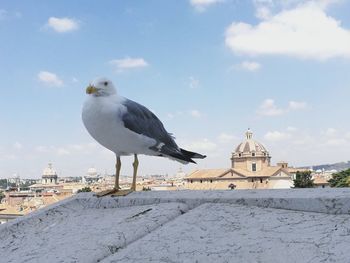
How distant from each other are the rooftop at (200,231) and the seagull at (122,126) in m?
0.40

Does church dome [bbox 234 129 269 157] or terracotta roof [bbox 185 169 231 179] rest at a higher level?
church dome [bbox 234 129 269 157]

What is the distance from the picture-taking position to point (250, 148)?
54.6m

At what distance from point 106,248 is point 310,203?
0.92m

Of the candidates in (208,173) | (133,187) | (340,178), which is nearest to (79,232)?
(133,187)

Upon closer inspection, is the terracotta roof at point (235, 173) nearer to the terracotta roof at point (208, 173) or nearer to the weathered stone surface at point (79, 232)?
the terracotta roof at point (208, 173)

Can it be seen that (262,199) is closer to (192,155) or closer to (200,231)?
(200,231)

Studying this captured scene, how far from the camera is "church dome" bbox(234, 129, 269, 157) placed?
5441cm

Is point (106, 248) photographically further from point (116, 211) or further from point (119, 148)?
point (119, 148)

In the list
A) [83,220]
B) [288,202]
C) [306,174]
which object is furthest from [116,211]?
[306,174]

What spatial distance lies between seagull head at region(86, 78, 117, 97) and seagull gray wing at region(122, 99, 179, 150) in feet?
0.44

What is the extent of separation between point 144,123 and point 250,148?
5239cm

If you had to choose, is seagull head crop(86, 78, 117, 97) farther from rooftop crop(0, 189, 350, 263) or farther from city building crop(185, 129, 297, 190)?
city building crop(185, 129, 297, 190)

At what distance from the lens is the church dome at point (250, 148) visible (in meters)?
54.4

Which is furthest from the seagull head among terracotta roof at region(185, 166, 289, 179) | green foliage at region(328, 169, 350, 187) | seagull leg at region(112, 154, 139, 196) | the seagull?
terracotta roof at region(185, 166, 289, 179)
